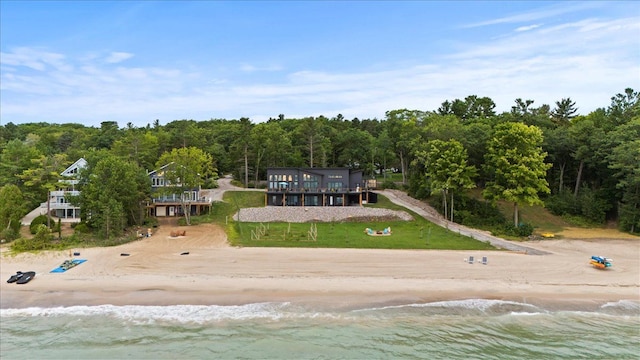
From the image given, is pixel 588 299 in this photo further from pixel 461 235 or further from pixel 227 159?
pixel 227 159

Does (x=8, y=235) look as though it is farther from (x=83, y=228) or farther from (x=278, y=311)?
(x=278, y=311)

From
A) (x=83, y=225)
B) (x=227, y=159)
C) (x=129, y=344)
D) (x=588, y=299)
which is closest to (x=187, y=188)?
(x=83, y=225)

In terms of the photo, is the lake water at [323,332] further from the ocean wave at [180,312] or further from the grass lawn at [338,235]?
Result: the grass lawn at [338,235]

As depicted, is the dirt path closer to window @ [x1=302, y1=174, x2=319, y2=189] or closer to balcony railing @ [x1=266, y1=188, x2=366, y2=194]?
balcony railing @ [x1=266, y1=188, x2=366, y2=194]

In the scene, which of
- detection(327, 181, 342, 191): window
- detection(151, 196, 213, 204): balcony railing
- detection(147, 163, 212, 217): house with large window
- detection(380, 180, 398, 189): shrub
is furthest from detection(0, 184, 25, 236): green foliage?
detection(380, 180, 398, 189): shrub

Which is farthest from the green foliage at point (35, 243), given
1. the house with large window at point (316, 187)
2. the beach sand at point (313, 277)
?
the house with large window at point (316, 187)
